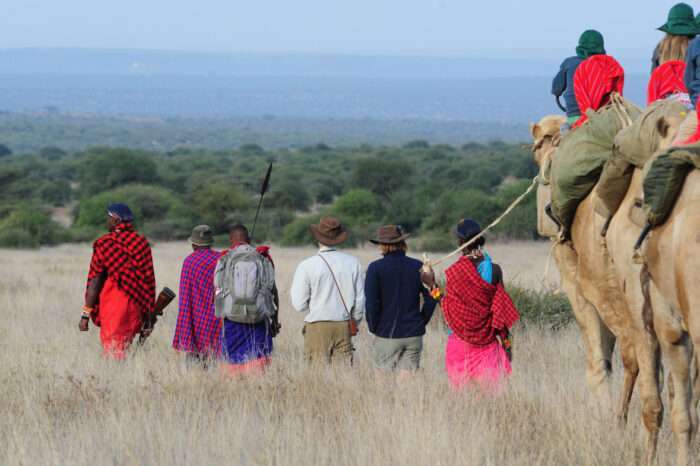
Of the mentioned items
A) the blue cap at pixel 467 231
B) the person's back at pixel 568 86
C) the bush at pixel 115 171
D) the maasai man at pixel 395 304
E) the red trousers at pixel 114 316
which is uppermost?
the person's back at pixel 568 86

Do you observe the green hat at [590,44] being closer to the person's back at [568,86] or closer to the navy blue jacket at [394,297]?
the person's back at [568,86]

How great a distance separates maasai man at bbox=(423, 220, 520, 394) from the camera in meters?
9.05

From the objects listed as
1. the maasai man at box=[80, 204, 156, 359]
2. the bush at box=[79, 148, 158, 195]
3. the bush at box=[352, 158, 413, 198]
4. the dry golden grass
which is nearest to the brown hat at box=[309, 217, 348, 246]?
the dry golden grass

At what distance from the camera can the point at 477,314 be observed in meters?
9.12

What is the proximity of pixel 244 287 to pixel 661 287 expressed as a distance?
4650 millimetres

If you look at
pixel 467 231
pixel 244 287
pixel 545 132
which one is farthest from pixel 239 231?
pixel 545 132

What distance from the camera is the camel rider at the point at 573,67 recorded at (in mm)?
8320

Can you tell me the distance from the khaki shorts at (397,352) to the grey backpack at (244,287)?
911 millimetres

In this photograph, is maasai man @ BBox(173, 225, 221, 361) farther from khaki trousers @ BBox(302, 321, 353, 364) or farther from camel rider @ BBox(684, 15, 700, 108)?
camel rider @ BBox(684, 15, 700, 108)

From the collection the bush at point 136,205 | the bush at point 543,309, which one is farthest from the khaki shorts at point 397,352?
the bush at point 136,205

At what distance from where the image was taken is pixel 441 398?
27.6 ft

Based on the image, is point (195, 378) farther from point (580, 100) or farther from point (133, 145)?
point (133, 145)

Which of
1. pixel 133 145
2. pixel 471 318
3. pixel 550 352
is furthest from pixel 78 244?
pixel 133 145

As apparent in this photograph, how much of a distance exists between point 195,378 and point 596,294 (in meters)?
3.10
